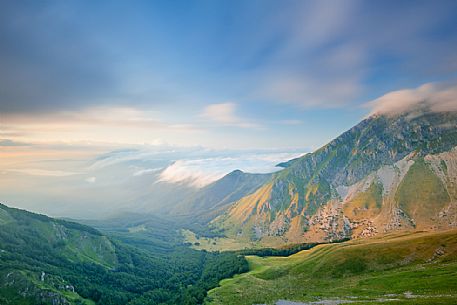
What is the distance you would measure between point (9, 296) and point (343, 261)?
7695 inches

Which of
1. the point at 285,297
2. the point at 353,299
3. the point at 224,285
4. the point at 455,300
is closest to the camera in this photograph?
the point at 455,300

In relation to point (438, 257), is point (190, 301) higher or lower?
lower

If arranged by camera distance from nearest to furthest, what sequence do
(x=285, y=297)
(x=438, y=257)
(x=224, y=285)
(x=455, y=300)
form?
1. (x=455, y=300)
2. (x=285, y=297)
3. (x=438, y=257)
4. (x=224, y=285)

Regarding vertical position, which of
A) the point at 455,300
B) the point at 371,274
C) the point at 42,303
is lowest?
the point at 42,303

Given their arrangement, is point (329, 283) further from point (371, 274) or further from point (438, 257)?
point (438, 257)

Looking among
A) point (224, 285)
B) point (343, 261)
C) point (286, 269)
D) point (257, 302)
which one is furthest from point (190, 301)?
point (343, 261)

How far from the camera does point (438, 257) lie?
500 ft

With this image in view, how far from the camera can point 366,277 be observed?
150m

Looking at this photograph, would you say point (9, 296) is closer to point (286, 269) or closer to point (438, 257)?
point (286, 269)

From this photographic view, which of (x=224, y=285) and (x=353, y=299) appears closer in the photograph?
(x=353, y=299)

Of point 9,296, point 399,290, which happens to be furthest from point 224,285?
point 9,296

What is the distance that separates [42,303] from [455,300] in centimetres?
21021

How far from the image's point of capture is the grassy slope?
116938 mm

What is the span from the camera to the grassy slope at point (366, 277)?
116938 mm
